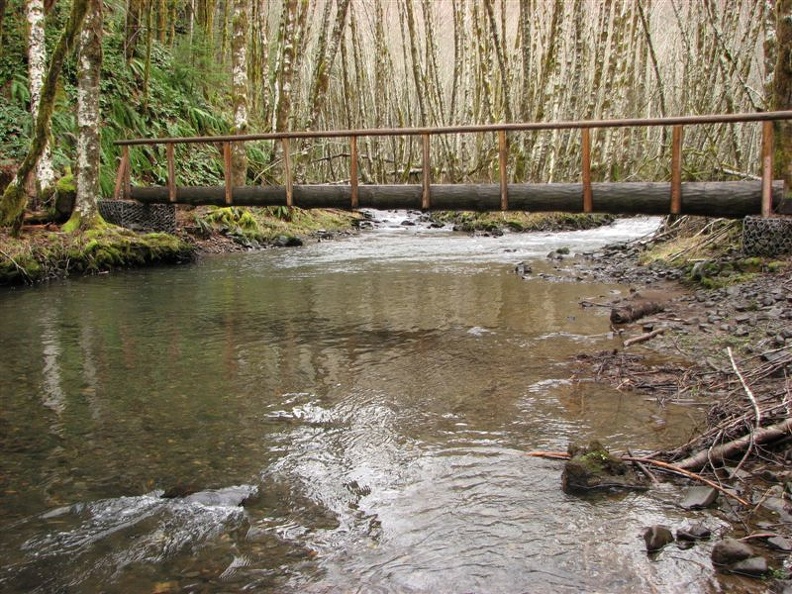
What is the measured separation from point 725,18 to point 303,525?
13.3 m

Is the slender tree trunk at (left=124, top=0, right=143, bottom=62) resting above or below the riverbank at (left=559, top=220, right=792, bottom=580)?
above

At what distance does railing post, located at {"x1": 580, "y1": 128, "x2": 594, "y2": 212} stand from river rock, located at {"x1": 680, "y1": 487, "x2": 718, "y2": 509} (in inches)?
238

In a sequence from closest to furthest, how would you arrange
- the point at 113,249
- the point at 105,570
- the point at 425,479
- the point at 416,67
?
the point at 105,570 < the point at 425,479 < the point at 113,249 < the point at 416,67

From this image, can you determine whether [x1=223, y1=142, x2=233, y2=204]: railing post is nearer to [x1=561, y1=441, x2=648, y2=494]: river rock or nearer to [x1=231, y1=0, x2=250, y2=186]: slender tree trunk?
[x1=231, y1=0, x2=250, y2=186]: slender tree trunk

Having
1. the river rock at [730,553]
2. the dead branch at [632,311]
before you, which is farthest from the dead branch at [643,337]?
the river rock at [730,553]

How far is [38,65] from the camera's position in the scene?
37.5 ft

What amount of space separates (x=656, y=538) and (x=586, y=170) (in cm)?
658

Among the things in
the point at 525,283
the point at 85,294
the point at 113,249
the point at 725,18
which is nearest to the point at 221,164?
the point at 113,249

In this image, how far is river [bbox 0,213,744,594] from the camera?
9.00 ft

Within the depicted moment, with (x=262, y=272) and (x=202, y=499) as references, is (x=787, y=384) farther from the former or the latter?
(x=262, y=272)

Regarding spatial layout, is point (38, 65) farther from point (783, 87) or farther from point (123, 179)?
point (783, 87)

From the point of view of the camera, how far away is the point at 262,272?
37.5 ft

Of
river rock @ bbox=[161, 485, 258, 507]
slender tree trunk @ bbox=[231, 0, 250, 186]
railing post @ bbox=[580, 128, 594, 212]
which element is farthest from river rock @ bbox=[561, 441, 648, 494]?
slender tree trunk @ bbox=[231, 0, 250, 186]

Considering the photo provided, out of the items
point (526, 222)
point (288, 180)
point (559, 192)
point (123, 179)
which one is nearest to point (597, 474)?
point (559, 192)
